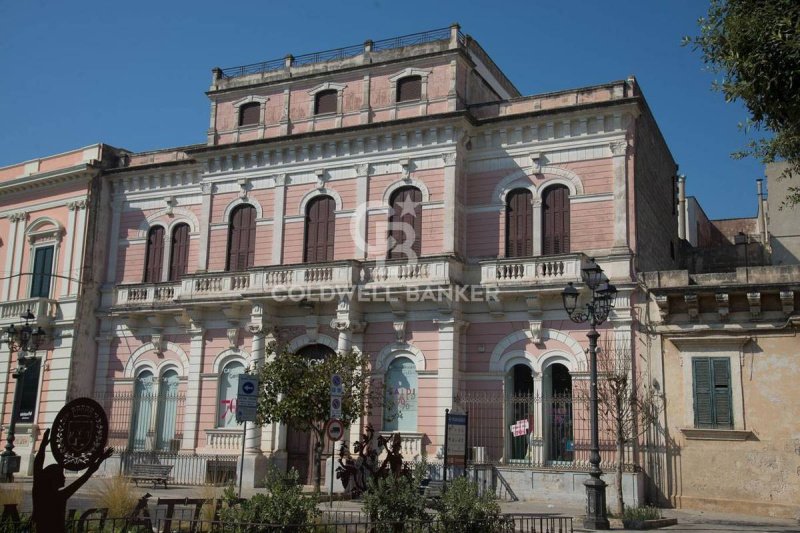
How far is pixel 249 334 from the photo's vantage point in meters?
25.7

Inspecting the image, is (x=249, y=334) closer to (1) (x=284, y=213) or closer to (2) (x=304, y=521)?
(1) (x=284, y=213)

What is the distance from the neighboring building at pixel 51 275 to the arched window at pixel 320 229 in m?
8.21

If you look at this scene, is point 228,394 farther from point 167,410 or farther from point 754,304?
point 754,304

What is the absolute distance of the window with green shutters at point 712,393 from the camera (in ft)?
65.8

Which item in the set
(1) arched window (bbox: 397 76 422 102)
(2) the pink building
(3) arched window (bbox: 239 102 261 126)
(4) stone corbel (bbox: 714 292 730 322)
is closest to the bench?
(2) the pink building

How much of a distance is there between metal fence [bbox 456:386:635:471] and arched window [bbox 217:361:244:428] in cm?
Result: 716

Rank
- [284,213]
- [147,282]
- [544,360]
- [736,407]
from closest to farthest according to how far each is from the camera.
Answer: [736,407] < [544,360] < [284,213] < [147,282]

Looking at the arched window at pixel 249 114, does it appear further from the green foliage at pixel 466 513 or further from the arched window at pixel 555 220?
the green foliage at pixel 466 513

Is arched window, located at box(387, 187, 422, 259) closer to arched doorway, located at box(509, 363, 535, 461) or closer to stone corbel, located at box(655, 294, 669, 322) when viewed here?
arched doorway, located at box(509, 363, 535, 461)

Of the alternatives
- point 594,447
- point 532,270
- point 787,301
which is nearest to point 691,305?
point 787,301

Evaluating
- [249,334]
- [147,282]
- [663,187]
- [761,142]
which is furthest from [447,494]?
[147,282]

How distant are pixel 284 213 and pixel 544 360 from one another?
9.13 m

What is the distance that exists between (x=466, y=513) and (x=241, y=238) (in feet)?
55.8

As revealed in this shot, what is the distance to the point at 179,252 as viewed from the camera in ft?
92.8
